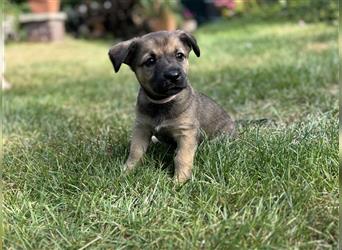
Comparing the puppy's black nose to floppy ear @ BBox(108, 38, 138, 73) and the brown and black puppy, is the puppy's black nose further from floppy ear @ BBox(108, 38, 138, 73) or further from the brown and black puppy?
floppy ear @ BBox(108, 38, 138, 73)

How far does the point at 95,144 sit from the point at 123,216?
1299 mm

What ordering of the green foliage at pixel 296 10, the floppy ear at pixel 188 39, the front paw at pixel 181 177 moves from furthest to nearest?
the green foliage at pixel 296 10 → the floppy ear at pixel 188 39 → the front paw at pixel 181 177

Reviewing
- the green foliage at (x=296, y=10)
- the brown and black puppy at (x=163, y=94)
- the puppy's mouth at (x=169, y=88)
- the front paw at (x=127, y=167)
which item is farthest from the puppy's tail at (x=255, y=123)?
the green foliage at (x=296, y=10)

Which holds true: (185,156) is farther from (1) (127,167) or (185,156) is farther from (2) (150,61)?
(2) (150,61)

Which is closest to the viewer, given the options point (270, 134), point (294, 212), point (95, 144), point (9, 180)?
point (294, 212)

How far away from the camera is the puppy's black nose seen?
10.2 feet

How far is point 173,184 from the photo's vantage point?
3.00m

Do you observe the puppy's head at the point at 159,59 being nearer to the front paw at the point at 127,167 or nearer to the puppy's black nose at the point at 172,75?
the puppy's black nose at the point at 172,75

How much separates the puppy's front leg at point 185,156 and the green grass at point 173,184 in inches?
2.7

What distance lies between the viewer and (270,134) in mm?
3570

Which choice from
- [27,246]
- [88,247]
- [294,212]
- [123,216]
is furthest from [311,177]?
[27,246]

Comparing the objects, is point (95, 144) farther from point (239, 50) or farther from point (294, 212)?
point (239, 50)

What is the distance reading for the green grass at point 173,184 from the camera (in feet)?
7.95

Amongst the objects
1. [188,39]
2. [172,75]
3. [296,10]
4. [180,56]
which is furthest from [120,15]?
[172,75]
